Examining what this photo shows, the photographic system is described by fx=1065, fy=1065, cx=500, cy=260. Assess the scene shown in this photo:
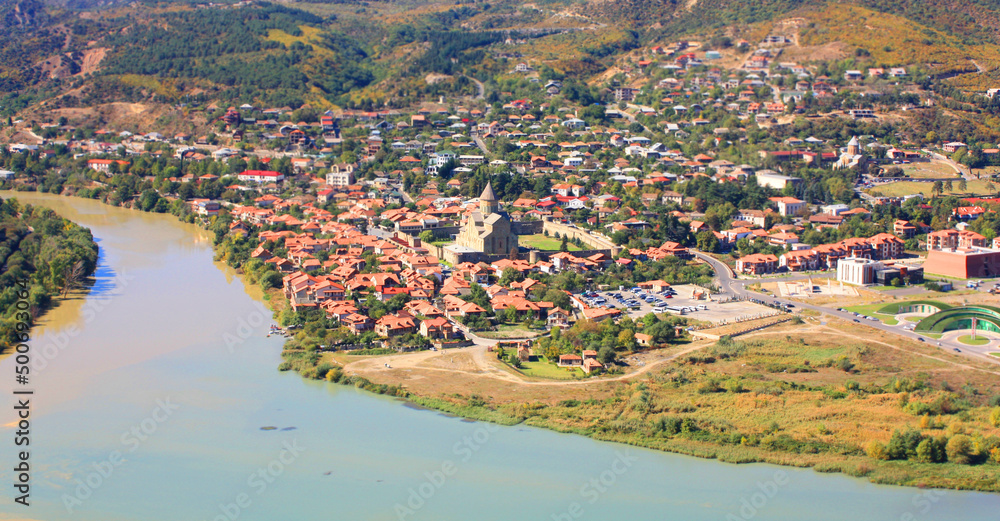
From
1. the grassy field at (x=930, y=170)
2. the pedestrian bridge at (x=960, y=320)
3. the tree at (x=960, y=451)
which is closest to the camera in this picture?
the tree at (x=960, y=451)

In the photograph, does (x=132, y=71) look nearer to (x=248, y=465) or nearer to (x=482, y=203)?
(x=482, y=203)

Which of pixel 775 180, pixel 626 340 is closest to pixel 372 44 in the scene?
pixel 775 180

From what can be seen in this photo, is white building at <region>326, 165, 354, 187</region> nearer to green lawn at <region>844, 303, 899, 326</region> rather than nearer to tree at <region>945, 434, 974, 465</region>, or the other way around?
green lawn at <region>844, 303, 899, 326</region>

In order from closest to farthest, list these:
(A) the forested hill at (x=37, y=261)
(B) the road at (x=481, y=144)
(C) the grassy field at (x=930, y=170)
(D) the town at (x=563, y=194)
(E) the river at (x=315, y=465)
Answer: (E) the river at (x=315, y=465), (A) the forested hill at (x=37, y=261), (D) the town at (x=563, y=194), (C) the grassy field at (x=930, y=170), (B) the road at (x=481, y=144)

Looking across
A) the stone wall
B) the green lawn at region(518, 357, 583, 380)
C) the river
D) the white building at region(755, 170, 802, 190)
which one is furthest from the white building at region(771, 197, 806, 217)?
the river

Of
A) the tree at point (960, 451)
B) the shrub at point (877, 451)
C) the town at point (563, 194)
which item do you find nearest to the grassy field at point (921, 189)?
the town at point (563, 194)

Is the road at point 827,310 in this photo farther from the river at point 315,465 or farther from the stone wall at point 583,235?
the river at point 315,465

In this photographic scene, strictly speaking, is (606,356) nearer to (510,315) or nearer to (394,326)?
(510,315)

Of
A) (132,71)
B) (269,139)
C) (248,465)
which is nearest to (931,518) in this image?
(248,465)
